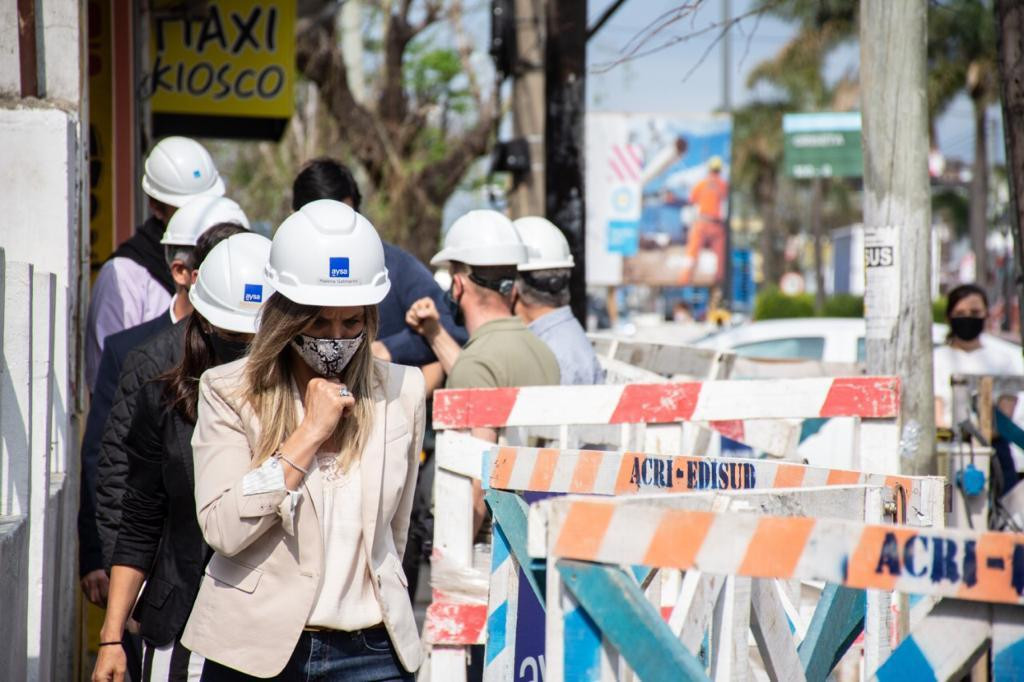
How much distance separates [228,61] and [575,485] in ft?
24.2

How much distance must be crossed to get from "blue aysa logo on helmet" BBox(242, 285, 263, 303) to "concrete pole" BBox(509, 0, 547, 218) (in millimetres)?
5760

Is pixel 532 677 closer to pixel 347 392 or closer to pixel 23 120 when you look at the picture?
pixel 347 392

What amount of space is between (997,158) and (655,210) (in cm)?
3743

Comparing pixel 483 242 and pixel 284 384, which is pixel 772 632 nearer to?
pixel 284 384

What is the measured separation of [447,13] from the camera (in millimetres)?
18188

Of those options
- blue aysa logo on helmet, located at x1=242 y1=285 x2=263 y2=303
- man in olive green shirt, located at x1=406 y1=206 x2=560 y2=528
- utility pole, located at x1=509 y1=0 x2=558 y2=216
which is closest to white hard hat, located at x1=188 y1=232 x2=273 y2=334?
blue aysa logo on helmet, located at x1=242 y1=285 x2=263 y2=303

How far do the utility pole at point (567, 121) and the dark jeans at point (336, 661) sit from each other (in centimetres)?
584

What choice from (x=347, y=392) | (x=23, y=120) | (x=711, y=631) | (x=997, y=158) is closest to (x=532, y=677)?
(x=711, y=631)

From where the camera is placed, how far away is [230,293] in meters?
3.62

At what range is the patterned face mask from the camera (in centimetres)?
302

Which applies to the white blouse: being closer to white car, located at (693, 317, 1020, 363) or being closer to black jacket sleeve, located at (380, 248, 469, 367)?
black jacket sleeve, located at (380, 248, 469, 367)

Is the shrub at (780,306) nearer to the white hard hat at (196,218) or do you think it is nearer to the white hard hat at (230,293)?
the white hard hat at (196,218)

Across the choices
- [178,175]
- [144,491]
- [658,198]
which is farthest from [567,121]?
[658,198]

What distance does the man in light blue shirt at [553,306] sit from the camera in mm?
5992
